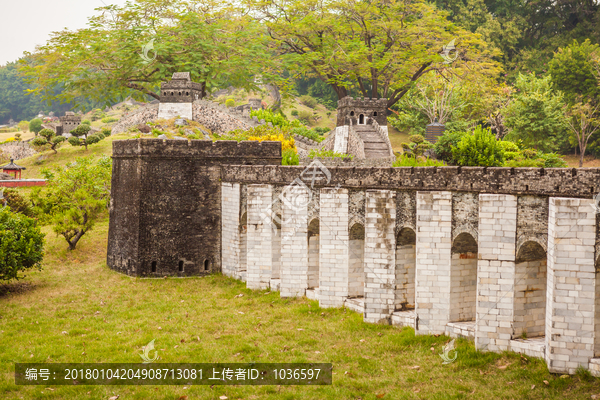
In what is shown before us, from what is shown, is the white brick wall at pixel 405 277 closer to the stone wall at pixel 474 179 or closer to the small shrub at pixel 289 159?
the stone wall at pixel 474 179

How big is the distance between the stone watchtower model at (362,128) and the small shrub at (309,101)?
34424mm

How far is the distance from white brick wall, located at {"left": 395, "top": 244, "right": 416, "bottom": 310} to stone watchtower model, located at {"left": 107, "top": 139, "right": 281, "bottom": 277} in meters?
9.00

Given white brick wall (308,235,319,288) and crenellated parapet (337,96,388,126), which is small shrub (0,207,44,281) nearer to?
white brick wall (308,235,319,288)

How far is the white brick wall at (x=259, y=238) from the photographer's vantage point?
67.7 ft

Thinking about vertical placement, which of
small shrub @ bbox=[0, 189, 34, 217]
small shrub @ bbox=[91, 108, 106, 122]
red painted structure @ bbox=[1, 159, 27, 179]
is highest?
small shrub @ bbox=[91, 108, 106, 122]

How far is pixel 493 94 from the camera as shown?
51.5 metres

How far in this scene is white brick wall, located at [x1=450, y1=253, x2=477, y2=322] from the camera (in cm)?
1467

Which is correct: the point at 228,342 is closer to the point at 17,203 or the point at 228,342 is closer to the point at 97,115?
the point at 17,203

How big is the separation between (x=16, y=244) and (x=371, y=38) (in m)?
35.6

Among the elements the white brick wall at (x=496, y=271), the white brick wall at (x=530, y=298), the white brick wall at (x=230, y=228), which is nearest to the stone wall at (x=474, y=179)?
the white brick wall at (x=496, y=271)

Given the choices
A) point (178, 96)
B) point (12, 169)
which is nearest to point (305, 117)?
point (178, 96)

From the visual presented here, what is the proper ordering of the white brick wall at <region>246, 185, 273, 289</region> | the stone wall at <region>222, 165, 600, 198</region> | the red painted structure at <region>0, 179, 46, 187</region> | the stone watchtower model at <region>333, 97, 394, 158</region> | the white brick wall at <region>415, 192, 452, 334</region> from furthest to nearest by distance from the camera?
the stone watchtower model at <region>333, 97, 394, 158</region> < the red painted structure at <region>0, 179, 46, 187</region> < the white brick wall at <region>246, 185, 273, 289</region> < the white brick wall at <region>415, 192, 452, 334</region> < the stone wall at <region>222, 165, 600, 198</region>

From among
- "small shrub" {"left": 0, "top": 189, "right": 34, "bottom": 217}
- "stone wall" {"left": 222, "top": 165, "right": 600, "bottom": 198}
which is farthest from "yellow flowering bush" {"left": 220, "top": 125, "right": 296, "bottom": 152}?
"small shrub" {"left": 0, "top": 189, "right": 34, "bottom": 217}

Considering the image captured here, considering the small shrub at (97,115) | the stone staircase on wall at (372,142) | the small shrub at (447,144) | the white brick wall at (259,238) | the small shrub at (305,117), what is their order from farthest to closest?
the small shrub at (97,115) → the small shrub at (305,117) → the stone staircase on wall at (372,142) → the small shrub at (447,144) → the white brick wall at (259,238)
